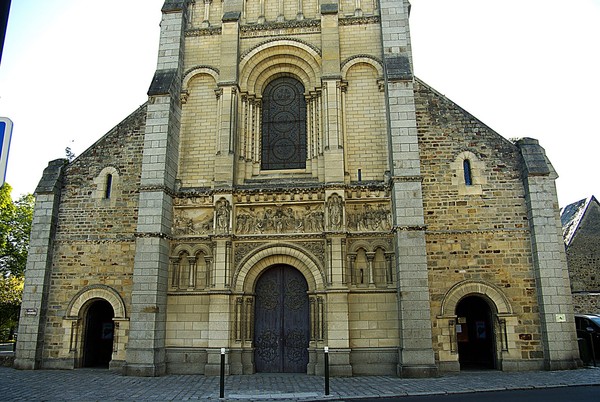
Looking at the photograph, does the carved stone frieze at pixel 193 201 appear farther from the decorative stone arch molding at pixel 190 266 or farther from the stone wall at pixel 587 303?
the stone wall at pixel 587 303

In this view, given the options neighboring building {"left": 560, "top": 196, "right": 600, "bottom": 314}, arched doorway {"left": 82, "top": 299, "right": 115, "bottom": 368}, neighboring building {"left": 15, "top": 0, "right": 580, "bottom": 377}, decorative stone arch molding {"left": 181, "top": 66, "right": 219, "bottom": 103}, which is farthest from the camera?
neighboring building {"left": 560, "top": 196, "right": 600, "bottom": 314}

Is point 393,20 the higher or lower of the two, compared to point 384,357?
higher

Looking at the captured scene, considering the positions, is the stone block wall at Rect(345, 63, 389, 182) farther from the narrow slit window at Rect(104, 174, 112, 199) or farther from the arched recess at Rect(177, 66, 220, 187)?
the narrow slit window at Rect(104, 174, 112, 199)

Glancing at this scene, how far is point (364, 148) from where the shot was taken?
1633 centimetres

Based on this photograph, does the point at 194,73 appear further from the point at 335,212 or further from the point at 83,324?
the point at 83,324

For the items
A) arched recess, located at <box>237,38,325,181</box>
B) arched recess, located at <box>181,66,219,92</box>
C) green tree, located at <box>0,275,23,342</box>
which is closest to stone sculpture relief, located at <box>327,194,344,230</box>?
arched recess, located at <box>237,38,325,181</box>

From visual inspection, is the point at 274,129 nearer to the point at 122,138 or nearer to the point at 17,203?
the point at 122,138

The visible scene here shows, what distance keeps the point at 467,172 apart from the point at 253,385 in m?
9.38

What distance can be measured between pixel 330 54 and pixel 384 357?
10167 millimetres

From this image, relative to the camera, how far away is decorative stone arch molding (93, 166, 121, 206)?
55.2ft

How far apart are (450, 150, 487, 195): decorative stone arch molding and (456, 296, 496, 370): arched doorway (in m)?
3.58

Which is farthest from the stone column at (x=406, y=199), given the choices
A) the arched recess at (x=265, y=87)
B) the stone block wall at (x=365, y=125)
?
the arched recess at (x=265, y=87)

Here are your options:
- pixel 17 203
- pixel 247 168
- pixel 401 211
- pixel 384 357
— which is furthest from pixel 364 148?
pixel 17 203

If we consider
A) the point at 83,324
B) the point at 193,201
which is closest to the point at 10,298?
the point at 83,324
